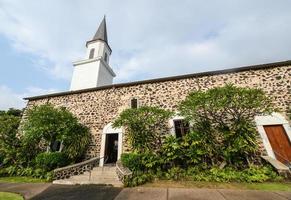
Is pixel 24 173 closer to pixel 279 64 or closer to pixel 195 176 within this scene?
pixel 195 176

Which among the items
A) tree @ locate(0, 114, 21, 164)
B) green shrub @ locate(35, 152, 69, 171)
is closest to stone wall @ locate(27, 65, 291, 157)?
green shrub @ locate(35, 152, 69, 171)

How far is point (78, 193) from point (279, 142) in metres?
9.93

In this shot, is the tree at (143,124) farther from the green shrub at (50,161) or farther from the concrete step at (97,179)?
the green shrub at (50,161)

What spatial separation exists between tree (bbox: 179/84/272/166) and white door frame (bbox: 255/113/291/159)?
56 cm

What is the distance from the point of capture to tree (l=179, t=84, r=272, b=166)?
7645mm

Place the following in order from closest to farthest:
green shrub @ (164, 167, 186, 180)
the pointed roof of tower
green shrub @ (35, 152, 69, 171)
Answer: green shrub @ (164, 167, 186, 180), green shrub @ (35, 152, 69, 171), the pointed roof of tower

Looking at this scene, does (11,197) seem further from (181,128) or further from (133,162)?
(181,128)

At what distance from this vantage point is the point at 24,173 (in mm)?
9367

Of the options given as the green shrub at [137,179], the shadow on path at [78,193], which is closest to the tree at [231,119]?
the green shrub at [137,179]

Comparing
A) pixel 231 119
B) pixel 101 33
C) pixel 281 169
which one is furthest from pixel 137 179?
pixel 101 33

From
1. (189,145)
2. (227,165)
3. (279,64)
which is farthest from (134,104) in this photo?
(279,64)

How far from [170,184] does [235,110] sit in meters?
5.00

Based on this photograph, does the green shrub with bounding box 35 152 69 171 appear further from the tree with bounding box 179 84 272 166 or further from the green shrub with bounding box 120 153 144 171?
the tree with bounding box 179 84 272 166

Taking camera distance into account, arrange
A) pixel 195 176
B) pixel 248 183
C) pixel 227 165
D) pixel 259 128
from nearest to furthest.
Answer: pixel 248 183 → pixel 195 176 → pixel 227 165 → pixel 259 128
